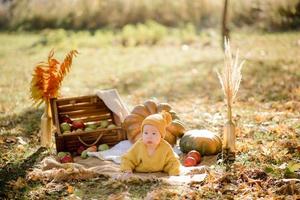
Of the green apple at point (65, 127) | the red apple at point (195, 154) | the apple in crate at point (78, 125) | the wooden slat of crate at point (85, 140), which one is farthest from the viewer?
the apple in crate at point (78, 125)

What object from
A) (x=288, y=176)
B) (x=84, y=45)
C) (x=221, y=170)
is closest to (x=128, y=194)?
(x=221, y=170)

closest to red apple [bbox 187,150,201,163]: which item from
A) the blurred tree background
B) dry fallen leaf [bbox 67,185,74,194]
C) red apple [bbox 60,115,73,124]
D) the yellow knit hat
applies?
the yellow knit hat

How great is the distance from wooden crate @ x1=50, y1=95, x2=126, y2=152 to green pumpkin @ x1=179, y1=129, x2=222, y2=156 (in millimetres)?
878

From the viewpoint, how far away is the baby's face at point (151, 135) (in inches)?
219

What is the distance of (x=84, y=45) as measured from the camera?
53.1 feet

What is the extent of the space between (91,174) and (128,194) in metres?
0.70

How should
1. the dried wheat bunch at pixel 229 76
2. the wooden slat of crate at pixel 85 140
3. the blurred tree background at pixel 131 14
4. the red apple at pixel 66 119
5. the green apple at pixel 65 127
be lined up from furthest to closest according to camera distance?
Answer: the blurred tree background at pixel 131 14
the red apple at pixel 66 119
the green apple at pixel 65 127
the wooden slat of crate at pixel 85 140
the dried wheat bunch at pixel 229 76

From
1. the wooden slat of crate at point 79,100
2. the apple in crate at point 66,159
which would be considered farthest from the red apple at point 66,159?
the wooden slat of crate at point 79,100

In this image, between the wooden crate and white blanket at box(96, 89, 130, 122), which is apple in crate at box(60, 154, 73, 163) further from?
white blanket at box(96, 89, 130, 122)

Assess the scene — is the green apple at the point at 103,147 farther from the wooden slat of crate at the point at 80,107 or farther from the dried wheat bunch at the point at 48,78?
the dried wheat bunch at the point at 48,78

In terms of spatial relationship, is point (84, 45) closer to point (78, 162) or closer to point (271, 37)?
point (271, 37)

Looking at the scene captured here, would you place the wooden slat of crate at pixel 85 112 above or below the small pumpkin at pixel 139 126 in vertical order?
above

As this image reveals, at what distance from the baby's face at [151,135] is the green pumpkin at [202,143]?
766mm

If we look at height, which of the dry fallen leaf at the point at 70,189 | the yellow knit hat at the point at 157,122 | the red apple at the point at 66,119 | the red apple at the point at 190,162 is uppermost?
the yellow knit hat at the point at 157,122
